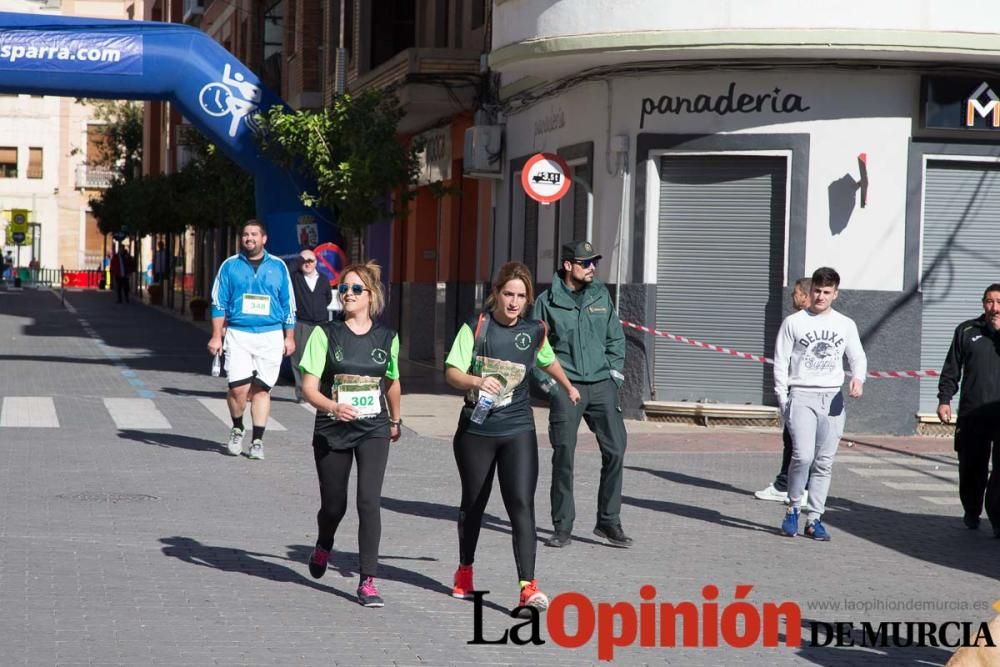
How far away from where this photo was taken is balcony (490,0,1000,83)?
16344 mm

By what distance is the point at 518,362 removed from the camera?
812 cm

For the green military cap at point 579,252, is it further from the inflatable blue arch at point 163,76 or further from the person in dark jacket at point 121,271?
the person in dark jacket at point 121,271

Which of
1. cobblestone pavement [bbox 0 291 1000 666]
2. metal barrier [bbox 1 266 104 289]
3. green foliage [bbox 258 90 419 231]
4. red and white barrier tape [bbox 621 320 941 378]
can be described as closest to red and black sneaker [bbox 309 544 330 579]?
cobblestone pavement [bbox 0 291 1000 666]

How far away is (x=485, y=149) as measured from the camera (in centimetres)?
2266

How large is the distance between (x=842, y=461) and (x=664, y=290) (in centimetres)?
369

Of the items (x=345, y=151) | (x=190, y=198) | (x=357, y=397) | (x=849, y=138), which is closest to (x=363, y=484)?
(x=357, y=397)

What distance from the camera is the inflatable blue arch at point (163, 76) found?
22.3 meters

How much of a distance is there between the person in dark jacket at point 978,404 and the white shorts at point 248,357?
558 cm

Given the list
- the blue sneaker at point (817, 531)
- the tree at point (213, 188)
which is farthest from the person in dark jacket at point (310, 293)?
the tree at point (213, 188)

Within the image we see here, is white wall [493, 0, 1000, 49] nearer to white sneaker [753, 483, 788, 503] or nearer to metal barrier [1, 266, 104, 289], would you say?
white sneaker [753, 483, 788, 503]

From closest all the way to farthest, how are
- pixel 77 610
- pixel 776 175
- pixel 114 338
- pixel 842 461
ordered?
1. pixel 77 610
2. pixel 842 461
3. pixel 776 175
4. pixel 114 338

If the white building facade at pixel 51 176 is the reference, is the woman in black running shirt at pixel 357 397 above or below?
below

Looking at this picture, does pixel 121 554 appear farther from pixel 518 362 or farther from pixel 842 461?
pixel 842 461

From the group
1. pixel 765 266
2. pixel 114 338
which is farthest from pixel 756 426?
pixel 114 338
